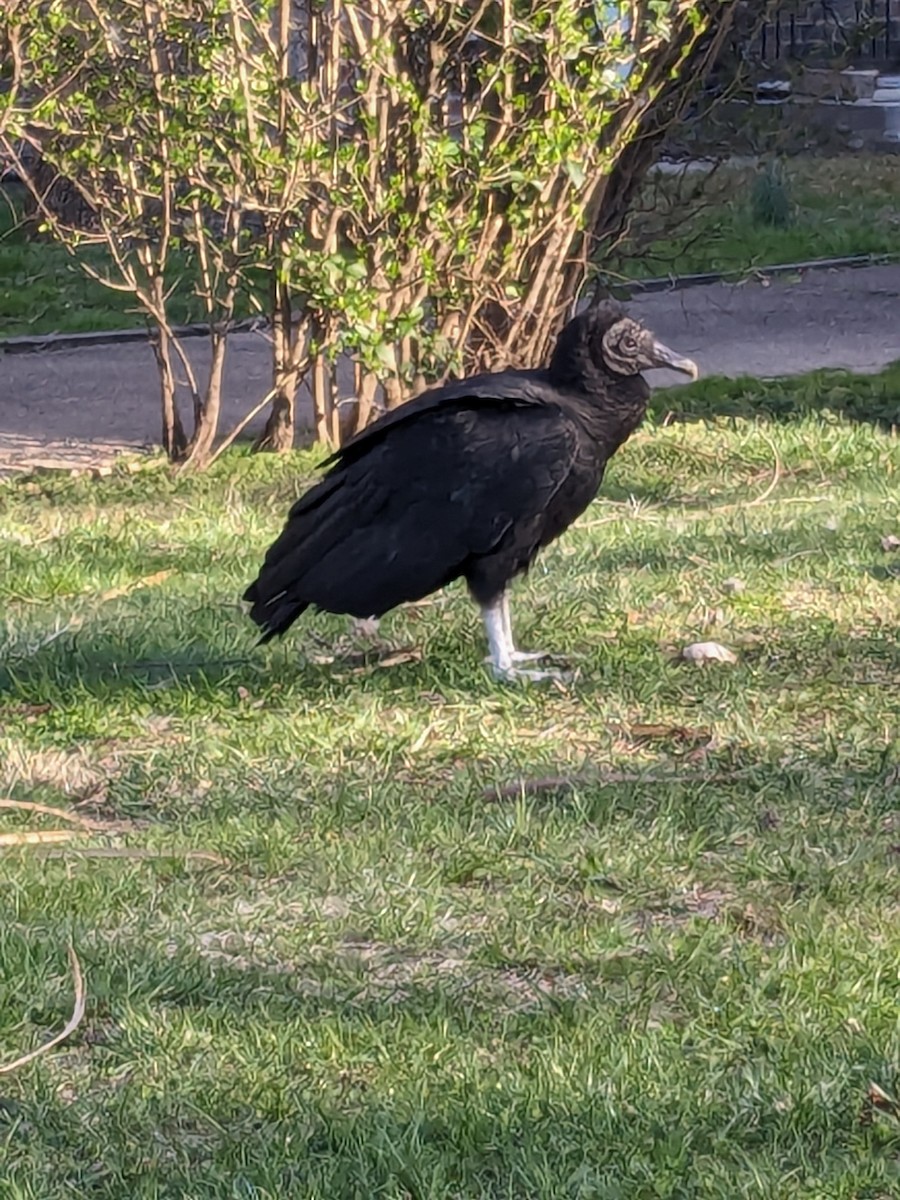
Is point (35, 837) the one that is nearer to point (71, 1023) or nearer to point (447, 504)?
point (71, 1023)

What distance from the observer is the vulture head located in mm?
5070

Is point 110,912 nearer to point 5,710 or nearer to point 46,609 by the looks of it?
point 5,710

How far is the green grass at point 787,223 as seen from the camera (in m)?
13.0

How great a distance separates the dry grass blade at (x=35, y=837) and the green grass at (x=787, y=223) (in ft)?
22.9

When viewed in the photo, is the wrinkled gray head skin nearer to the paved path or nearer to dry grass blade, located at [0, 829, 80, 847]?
dry grass blade, located at [0, 829, 80, 847]

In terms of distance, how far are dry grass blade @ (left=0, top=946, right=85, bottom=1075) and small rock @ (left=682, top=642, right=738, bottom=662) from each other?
2085 millimetres

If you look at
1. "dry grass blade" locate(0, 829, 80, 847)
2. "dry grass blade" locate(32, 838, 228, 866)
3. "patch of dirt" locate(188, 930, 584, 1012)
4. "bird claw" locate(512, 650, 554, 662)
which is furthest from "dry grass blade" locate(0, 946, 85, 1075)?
"bird claw" locate(512, 650, 554, 662)

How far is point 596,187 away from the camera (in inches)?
328

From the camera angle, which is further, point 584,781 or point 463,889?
point 584,781

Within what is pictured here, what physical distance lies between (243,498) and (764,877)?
3966 mm

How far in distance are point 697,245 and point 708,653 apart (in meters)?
8.68

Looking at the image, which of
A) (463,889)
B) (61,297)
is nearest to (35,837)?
(463,889)

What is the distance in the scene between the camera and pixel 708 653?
200 inches

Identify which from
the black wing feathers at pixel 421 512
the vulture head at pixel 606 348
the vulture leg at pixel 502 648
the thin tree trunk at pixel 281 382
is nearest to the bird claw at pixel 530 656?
the vulture leg at pixel 502 648
